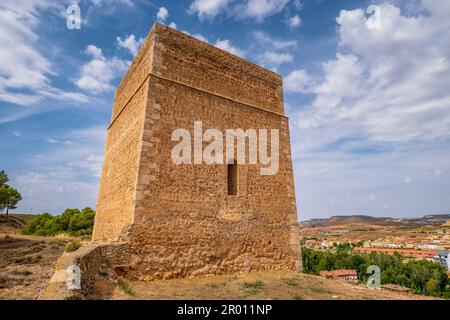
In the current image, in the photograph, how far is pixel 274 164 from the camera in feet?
32.8

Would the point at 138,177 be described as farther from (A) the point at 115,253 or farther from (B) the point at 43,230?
(B) the point at 43,230

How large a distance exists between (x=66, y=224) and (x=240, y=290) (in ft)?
67.4

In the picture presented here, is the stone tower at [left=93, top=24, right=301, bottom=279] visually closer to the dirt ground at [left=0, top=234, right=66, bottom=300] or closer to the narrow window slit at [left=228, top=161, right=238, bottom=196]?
the narrow window slit at [left=228, top=161, right=238, bottom=196]

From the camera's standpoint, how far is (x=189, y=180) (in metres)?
7.80

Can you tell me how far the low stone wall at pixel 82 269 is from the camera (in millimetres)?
3801

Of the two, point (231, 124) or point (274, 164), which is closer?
point (231, 124)

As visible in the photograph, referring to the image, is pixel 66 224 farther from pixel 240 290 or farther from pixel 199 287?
pixel 240 290

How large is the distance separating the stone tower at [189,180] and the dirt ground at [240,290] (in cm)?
50

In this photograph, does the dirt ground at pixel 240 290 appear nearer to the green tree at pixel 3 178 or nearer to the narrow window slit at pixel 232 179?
the narrow window slit at pixel 232 179

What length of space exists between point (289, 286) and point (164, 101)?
5829 millimetres

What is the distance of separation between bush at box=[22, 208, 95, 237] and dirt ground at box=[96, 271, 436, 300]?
16.7m

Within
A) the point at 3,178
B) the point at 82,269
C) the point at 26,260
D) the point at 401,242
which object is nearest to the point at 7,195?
the point at 3,178
